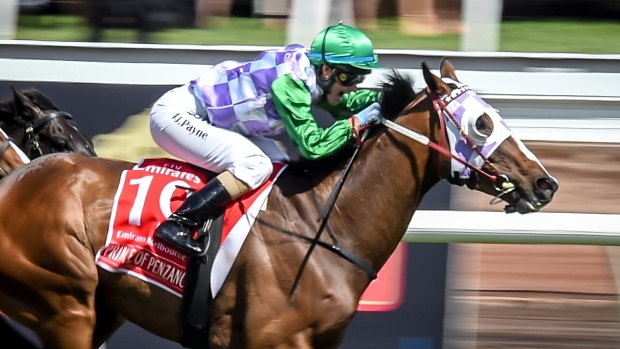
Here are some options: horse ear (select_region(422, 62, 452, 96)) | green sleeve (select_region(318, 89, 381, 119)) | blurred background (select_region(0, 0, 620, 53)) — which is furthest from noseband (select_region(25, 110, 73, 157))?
horse ear (select_region(422, 62, 452, 96))

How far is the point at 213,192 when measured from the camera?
15.8ft

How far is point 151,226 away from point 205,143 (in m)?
0.41

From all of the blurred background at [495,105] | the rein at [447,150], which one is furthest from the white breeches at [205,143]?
the blurred background at [495,105]

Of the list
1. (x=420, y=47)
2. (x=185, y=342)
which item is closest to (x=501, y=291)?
(x=420, y=47)

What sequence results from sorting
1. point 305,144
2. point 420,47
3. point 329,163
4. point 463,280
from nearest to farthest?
point 305,144, point 329,163, point 463,280, point 420,47

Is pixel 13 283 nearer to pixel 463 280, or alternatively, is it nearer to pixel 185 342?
pixel 185 342

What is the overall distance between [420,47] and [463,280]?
1729 millimetres

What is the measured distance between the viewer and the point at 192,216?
4.81m

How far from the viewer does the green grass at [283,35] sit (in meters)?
7.47

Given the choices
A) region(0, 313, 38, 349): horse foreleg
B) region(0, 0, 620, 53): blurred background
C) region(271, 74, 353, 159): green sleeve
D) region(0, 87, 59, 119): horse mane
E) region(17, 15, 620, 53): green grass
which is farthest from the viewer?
region(17, 15, 620, 53): green grass

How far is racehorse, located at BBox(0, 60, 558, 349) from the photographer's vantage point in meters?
4.81

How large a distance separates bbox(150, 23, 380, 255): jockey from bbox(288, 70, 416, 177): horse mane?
0.06 meters

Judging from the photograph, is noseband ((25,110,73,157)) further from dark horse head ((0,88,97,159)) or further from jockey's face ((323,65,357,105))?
jockey's face ((323,65,357,105))

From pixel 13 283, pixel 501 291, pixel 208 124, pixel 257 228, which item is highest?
pixel 208 124
